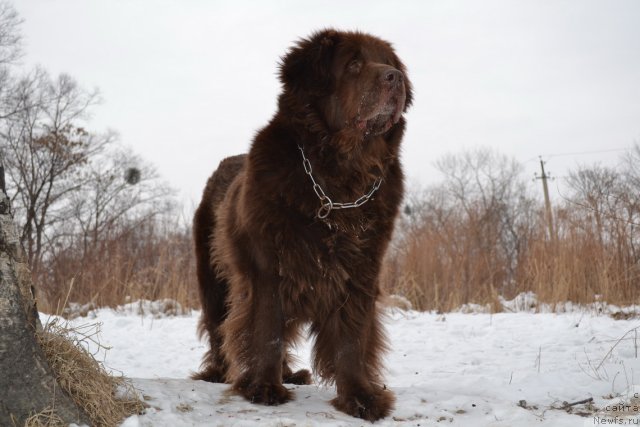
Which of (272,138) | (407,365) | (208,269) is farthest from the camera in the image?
(407,365)

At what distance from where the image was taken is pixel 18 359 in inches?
79.7

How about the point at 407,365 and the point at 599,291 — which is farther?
the point at 599,291

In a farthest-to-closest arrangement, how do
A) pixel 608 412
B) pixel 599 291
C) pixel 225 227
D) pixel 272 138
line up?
pixel 599 291, pixel 225 227, pixel 272 138, pixel 608 412

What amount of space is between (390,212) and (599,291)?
534 cm

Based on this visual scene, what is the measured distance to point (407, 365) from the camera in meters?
4.83

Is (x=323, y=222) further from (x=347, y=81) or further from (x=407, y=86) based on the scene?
(x=407, y=86)

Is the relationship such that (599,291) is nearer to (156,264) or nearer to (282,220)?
(282,220)

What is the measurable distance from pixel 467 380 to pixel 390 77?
1986 mm

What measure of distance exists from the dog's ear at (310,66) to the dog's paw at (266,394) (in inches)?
65.2

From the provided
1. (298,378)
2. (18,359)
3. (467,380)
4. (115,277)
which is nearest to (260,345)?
(298,378)

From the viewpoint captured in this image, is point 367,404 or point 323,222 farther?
point 323,222

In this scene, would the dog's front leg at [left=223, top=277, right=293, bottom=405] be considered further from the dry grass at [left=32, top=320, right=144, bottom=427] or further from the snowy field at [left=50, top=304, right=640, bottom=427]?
the dry grass at [left=32, top=320, right=144, bottom=427]

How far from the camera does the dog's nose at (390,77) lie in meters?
2.89

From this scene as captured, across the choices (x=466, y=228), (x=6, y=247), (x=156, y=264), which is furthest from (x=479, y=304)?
(x=6, y=247)
